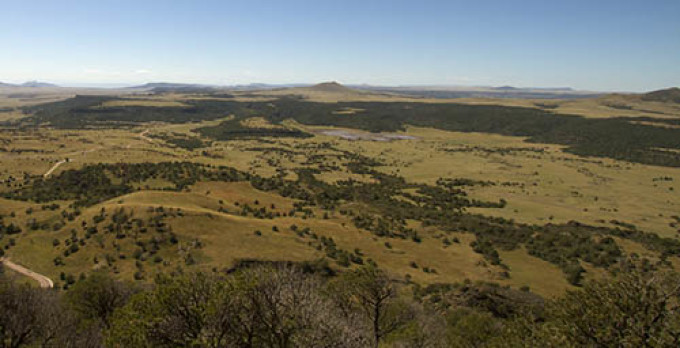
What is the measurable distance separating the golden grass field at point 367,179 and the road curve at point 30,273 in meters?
0.74

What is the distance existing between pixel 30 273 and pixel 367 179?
242 ft

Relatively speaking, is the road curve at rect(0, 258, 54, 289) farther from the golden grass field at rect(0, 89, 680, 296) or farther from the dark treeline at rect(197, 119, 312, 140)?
the dark treeline at rect(197, 119, 312, 140)

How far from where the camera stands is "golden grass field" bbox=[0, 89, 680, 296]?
4378 cm

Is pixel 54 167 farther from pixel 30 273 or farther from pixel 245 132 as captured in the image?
pixel 245 132

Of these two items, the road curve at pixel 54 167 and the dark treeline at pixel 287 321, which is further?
the road curve at pixel 54 167

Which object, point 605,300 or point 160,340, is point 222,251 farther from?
point 605,300

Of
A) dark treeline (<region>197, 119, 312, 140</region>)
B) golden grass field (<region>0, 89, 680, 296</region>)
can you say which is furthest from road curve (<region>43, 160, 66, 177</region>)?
dark treeline (<region>197, 119, 312, 140</region>)

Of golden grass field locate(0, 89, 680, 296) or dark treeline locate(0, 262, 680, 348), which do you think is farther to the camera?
golden grass field locate(0, 89, 680, 296)

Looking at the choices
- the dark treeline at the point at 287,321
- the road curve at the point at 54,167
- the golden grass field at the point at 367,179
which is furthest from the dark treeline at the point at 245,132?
the dark treeline at the point at 287,321

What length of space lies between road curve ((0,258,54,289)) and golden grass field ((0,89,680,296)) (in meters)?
0.74

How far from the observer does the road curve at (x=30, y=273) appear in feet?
118

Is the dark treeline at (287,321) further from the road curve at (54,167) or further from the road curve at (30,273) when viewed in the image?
the road curve at (54,167)

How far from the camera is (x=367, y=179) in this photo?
332 feet

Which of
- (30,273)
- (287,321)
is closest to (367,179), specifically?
(30,273)
